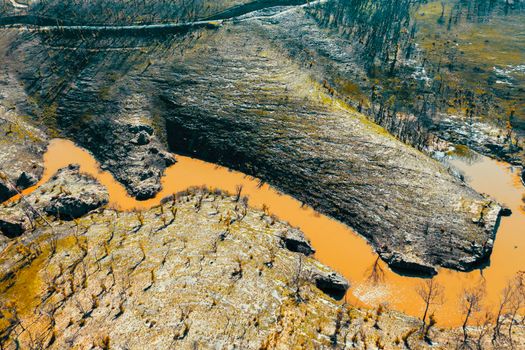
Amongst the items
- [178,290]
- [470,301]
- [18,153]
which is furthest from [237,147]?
[470,301]

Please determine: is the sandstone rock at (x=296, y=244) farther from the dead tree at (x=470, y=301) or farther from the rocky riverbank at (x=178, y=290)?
the dead tree at (x=470, y=301)

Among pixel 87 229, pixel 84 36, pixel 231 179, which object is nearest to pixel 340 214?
pixel 231 179

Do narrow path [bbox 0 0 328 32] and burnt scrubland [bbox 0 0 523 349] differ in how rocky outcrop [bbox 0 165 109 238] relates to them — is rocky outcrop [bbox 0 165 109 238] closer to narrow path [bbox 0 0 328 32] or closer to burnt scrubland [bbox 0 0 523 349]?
burnt scrubland [bbox 0 0 523 349]

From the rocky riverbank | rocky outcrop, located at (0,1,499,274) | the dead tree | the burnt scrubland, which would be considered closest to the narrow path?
the burnt scrubland

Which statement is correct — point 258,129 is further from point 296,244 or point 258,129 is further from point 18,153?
point 18,153

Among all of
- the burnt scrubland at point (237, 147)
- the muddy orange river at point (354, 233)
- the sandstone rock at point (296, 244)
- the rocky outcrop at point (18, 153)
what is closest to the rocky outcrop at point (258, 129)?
the burnt scrubland at point (237, 147)

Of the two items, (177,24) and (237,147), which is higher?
(177,24)
